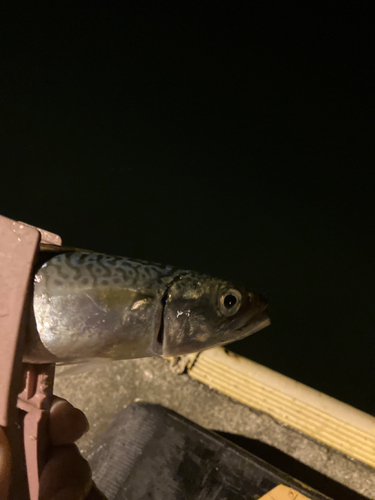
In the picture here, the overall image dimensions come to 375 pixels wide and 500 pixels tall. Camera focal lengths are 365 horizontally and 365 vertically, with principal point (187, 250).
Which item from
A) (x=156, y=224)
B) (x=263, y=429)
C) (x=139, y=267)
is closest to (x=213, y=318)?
(x=139, y=267)

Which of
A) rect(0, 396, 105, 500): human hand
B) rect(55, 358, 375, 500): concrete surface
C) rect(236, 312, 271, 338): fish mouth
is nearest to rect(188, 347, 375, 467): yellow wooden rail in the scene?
rect(55, 358, 375, 500): concrete surface

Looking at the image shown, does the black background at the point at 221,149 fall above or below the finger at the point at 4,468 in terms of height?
above

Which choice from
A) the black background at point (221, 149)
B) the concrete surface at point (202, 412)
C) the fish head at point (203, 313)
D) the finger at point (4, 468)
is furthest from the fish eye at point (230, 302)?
the black background at point (221, 149)

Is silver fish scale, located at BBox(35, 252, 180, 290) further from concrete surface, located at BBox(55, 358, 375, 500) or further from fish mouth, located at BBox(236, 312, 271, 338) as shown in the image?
concrete surface, located at BBox(55, 358, 375, 500)

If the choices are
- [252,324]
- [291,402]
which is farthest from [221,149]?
[252,324]

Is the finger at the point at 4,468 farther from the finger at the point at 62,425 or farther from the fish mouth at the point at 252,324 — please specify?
the fish mouth at the point at 252,324

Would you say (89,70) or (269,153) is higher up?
(89,70)

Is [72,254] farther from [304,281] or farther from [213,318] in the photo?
[304,281]
